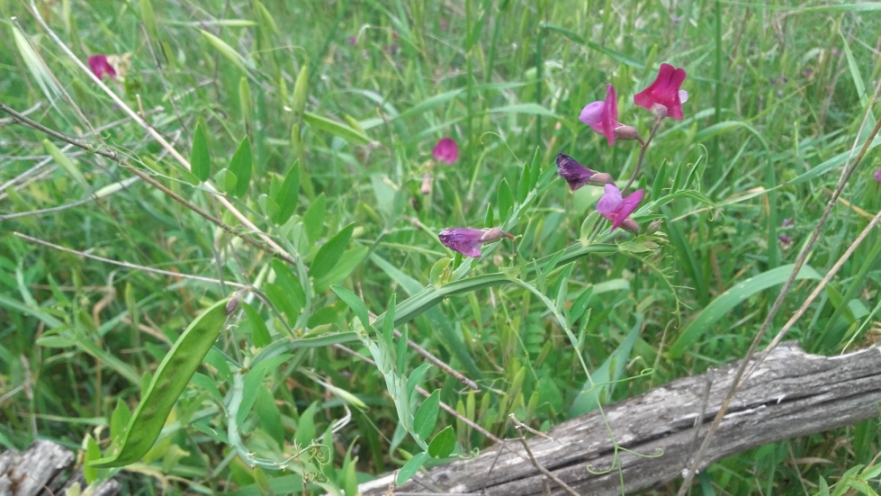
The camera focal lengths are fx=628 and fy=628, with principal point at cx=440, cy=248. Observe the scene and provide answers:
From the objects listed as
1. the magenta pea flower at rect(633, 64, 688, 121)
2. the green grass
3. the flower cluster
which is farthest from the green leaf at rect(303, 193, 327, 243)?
the magenta pea flower at rect(633, 64, 688, 121)

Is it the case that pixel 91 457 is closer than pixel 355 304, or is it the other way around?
pixel 355 304

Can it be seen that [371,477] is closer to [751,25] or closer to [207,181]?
[207,181]

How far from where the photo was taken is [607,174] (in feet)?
2.43

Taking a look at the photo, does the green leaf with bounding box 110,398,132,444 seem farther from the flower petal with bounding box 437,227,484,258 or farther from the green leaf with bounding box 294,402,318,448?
the flower petal with bounding box 437,227,484,258

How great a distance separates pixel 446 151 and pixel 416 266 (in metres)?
0.42

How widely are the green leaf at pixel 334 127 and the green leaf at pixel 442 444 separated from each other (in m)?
0.65

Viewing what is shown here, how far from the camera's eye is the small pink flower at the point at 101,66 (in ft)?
4.74

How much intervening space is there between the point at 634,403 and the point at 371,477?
17.5 inches

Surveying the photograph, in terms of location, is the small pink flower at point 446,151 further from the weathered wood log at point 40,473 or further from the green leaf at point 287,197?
the weathered wood log at point 40,473

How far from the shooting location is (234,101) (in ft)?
4.80

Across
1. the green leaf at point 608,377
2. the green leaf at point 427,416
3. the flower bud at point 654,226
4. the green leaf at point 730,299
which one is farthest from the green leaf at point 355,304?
the green leaf at point 730,299

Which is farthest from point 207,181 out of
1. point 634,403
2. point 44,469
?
point 634,403

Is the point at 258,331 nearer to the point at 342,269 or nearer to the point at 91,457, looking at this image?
the point at 342,269

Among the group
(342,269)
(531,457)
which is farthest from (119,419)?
(531,457)
